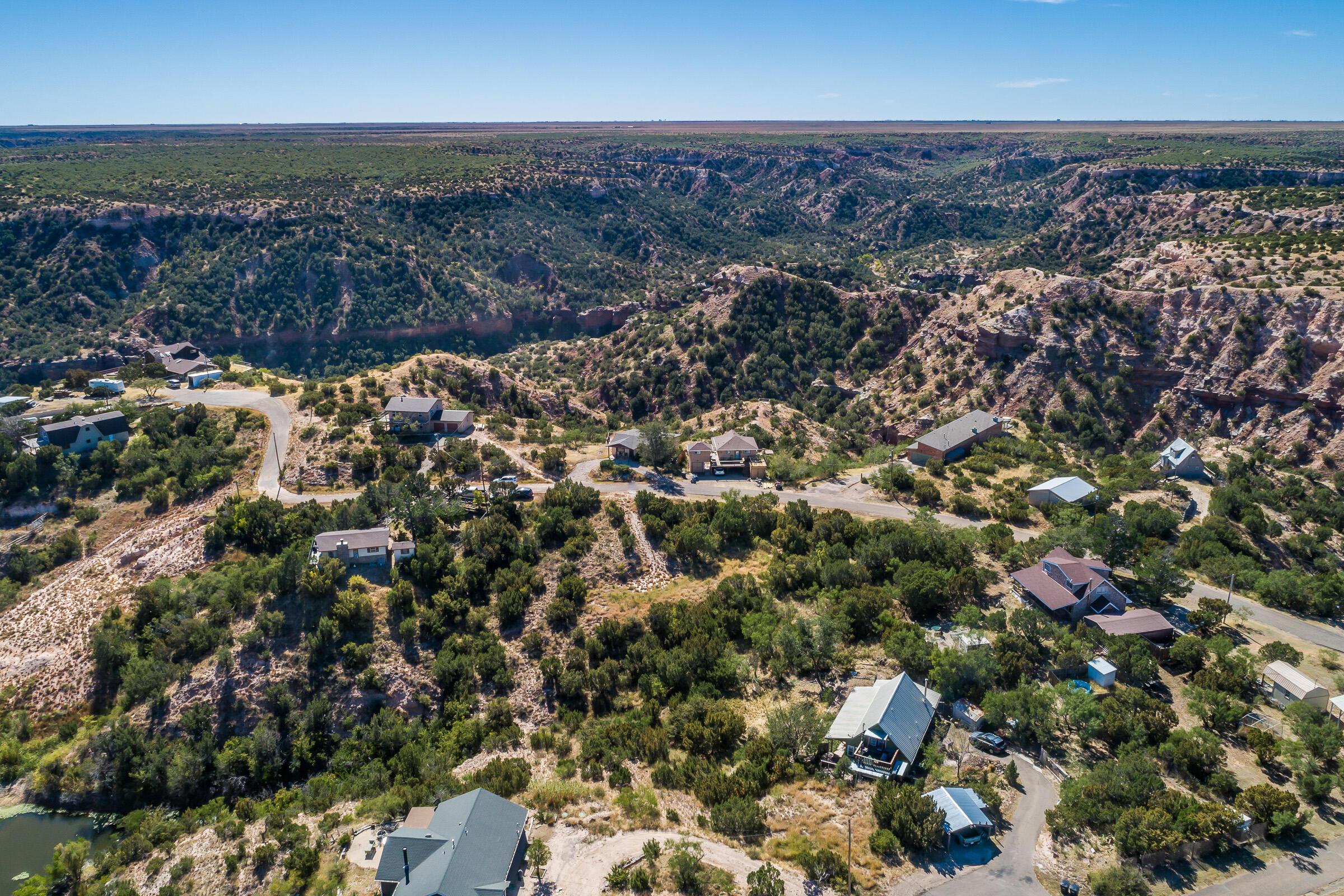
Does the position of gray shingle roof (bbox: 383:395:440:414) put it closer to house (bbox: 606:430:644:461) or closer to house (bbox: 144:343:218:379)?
house (bbox: 606:430:644:461)

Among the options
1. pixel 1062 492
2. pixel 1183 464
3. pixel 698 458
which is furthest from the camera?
pixel 698 458

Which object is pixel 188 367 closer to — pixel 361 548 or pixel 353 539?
pixel 353 539

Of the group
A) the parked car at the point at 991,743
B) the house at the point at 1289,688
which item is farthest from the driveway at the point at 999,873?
the house at the point at 1289,688

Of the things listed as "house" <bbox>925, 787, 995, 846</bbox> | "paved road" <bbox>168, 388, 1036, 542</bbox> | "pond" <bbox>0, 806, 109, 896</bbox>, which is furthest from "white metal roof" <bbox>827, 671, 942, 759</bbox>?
"pond" <bbox>0, 806, 109, 896</bbox>

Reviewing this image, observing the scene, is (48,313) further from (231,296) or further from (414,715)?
(414,715)

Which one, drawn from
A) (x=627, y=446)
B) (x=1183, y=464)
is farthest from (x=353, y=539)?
(x=1183, y=464)

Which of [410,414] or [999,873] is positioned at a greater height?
A: [410,414]
